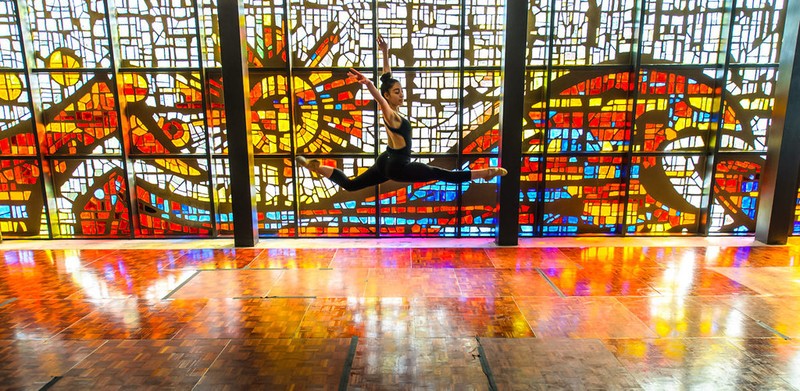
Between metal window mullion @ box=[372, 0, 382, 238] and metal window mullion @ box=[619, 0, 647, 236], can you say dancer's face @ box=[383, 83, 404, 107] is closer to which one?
metal window mullion @ box=[372, 0, 382, 238]

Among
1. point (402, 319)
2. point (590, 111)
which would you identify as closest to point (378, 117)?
point (590, 111)

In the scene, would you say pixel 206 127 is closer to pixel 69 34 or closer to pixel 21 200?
pixel 69 34

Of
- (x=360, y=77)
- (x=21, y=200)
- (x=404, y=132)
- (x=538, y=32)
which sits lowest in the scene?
(x=21, y=200)

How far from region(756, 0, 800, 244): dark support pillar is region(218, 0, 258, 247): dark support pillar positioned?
339 inches

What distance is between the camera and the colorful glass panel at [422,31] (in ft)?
20.8

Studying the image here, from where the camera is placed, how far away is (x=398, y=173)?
3.77m

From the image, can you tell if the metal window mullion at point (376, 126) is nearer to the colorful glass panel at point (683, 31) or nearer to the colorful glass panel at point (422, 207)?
the colorful glass panel at point (422, 207)

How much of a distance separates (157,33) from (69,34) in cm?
145

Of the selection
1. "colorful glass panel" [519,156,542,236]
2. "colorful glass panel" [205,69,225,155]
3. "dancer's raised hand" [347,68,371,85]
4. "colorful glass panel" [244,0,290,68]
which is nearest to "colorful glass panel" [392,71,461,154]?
"colorful glass panel" [519,156,542,236]

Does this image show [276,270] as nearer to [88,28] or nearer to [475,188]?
[475,188]

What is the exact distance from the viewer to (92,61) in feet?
21.2

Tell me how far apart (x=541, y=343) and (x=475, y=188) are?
3747mm

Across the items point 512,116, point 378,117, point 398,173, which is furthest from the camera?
point 378,117

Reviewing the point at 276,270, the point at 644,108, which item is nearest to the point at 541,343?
the point at 276,270
